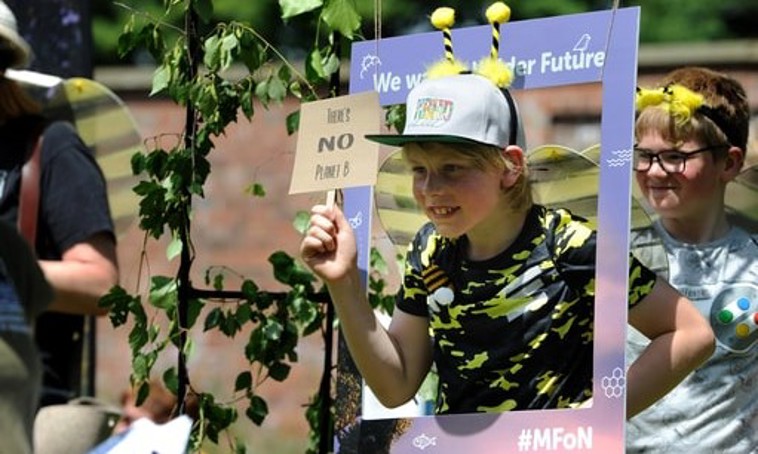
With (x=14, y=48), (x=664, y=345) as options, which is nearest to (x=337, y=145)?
(x=14, y=48)

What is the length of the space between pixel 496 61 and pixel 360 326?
546mm

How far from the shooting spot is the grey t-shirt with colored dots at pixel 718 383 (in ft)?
12.9

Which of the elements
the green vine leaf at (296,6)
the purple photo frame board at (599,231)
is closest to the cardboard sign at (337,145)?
the purple photo frame board at (599,231)

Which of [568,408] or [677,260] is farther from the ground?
[677,260]

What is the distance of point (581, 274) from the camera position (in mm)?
3498

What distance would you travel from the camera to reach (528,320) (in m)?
3.53

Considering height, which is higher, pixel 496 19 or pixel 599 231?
pixel 496 19

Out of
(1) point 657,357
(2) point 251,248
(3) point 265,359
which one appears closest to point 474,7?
(2) point 251,248

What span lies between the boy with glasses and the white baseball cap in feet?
1.79

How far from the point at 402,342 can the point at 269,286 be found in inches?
240

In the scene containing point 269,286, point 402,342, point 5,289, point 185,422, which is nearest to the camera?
point 5,289

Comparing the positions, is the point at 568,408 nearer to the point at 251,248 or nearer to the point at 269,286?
the point at 269,286

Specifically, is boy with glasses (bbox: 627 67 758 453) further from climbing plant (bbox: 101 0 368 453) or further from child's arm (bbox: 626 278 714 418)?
climbing plant (bbox: 101 0 368 453)

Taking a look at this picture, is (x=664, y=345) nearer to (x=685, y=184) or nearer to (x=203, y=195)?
(x=685, y=184)
